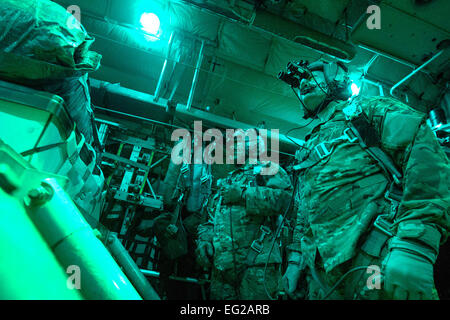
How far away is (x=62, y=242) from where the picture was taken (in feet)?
2.39

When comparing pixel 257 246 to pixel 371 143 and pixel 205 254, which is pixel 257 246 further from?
pixel 371 143

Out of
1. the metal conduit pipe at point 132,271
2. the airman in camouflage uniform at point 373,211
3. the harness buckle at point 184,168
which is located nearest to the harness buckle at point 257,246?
the airman in camouflage uniform at point 373,211

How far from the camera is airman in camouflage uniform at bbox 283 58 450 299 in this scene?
1304mm

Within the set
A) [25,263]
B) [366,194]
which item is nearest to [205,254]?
[366,194]

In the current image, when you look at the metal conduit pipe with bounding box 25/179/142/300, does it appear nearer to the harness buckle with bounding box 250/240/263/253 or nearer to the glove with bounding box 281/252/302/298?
the glove with bounding box 281/252/302/298

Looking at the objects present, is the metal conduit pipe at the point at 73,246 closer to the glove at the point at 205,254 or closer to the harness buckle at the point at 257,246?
the harness buckle at the point at 257,246

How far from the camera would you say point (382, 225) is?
1581 millimetres

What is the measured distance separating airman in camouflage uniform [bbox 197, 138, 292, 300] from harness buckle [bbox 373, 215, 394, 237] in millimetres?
1432

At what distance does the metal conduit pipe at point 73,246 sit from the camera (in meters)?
0.71

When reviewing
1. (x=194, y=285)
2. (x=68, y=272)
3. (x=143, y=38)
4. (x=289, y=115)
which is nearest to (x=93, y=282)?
(x=68, y=272)

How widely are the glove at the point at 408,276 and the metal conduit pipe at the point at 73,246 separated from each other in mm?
1324

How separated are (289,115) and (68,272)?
5.21 m

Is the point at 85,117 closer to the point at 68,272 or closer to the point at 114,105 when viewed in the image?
the point at 68,272

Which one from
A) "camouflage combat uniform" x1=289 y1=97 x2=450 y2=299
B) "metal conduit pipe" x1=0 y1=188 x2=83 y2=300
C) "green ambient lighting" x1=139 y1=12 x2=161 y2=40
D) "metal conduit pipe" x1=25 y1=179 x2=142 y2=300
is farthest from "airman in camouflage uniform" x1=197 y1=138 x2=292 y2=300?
"green ambient lighting" x1=139 y1=12 x2=161 y2=40
